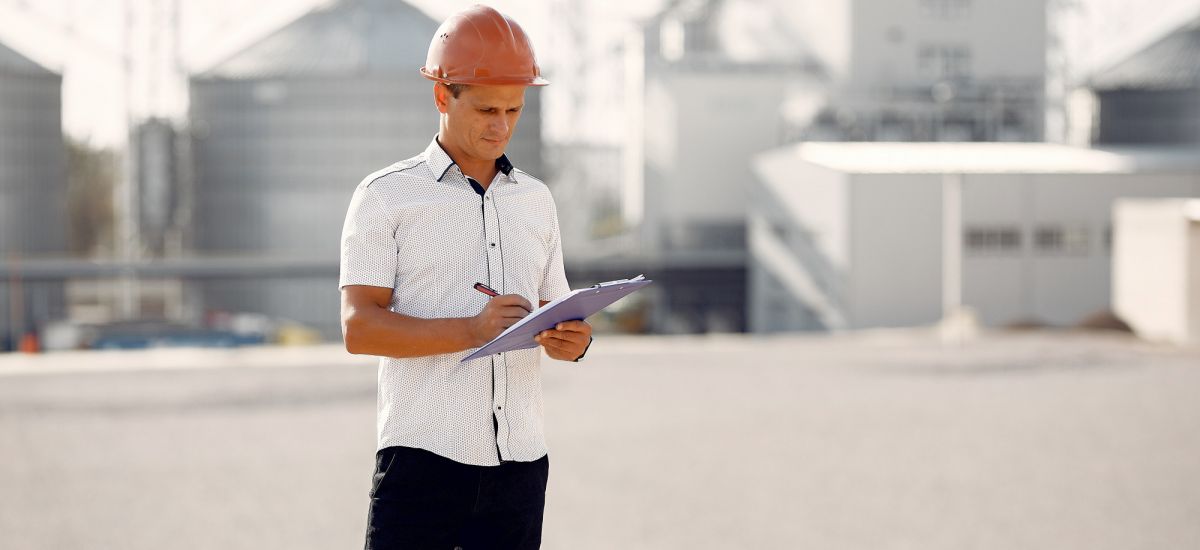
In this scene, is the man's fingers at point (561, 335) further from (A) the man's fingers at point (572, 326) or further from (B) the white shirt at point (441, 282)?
(B) the white shirt at point (441, 282)

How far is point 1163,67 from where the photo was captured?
2215 inches

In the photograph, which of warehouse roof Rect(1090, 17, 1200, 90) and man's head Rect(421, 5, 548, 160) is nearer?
man's head Rect(421, 5, 548, 160)

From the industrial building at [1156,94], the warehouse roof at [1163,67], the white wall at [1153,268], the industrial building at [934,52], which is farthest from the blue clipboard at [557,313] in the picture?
the warehouse roof at [1163,67]

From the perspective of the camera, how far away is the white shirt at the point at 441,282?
3.07 m

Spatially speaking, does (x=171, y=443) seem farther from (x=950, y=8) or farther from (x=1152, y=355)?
(x=950, y=8)

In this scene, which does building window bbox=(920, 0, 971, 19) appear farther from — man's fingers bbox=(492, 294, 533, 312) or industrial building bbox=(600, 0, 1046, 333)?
man's fingers bbox=(492, 294, 533, 312)

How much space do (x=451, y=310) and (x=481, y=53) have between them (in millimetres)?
551

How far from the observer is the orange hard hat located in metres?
3.08

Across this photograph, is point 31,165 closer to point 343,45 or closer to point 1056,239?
Answer: point 343,45

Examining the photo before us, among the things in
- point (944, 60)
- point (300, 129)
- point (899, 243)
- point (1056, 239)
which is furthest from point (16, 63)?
point (1056, 239)

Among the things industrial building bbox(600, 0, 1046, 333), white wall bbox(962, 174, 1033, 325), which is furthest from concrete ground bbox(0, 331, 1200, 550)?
industrial building bbox(600, 0, 1046, 333)

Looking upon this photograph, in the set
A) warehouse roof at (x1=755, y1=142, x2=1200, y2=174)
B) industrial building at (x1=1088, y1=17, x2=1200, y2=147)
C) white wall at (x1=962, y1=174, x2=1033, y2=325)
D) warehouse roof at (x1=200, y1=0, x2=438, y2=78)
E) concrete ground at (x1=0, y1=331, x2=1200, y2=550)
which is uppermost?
warehouse roof at (x1=200, y1=0, x2=438, y2=78)

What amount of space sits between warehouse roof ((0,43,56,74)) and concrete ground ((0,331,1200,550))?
123 feet

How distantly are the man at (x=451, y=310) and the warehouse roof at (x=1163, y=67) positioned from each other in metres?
A: 56.7
